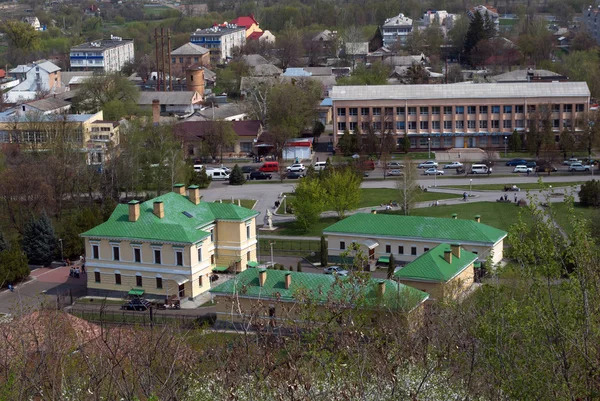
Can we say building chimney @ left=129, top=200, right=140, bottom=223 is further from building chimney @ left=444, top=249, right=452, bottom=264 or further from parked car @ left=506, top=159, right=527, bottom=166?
parked car @ left=506, top=159, right=527, bottom=166

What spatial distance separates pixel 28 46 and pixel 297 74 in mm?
29743

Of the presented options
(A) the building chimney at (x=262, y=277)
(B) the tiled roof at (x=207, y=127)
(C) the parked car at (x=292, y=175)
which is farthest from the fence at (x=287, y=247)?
(B) the tiled roof at (x=207, y=127)

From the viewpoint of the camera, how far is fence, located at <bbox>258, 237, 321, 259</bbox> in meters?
28.4

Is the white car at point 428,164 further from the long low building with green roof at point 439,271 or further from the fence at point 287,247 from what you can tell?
the long low building with green roof at point 439,271

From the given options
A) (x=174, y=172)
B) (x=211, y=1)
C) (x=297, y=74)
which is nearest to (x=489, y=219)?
(x=174, y=172)

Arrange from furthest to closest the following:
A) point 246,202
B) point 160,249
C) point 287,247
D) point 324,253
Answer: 1. point 246,202
2. point 287,247
3. point 324,253
4. point 160,249

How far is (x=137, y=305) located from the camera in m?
23.8

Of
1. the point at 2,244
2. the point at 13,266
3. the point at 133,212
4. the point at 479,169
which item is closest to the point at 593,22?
the point at 479,169

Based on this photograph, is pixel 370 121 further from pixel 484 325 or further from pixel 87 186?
pixel 484 325

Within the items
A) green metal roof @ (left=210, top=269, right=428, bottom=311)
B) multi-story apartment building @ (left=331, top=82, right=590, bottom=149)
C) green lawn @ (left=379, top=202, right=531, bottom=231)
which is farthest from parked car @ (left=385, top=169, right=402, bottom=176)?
green metal roof @ (left=210, top=269, right=428, bottom=311)

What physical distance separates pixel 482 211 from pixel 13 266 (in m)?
15.2

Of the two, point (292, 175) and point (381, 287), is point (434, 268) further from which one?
point (292, 175)

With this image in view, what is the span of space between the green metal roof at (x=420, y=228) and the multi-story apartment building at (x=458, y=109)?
15895mm

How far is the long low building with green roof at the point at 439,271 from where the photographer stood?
2262cm
